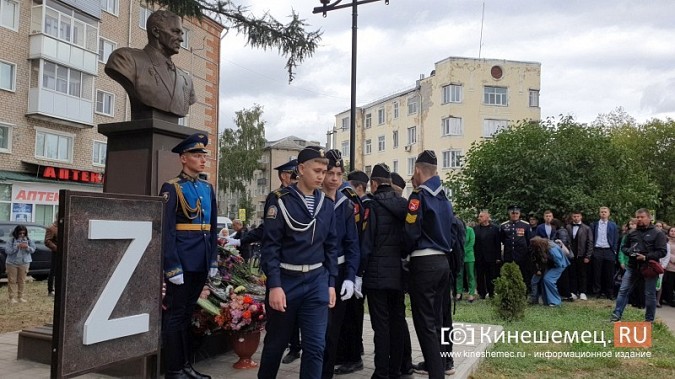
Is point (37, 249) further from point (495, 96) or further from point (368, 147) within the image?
point (368, 147)

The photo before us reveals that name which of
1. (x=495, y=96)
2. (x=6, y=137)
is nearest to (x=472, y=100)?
(x=495, y=96)

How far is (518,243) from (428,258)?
7.31 metres

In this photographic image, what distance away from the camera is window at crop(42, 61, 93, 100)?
80.9 ft

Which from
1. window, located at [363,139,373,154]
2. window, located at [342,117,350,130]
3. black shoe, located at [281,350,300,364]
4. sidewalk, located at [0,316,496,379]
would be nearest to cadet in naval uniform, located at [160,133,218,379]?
sidewalk, located at [0,316,496,379]

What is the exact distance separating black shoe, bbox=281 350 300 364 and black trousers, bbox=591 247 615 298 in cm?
893

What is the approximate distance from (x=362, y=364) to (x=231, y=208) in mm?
56984

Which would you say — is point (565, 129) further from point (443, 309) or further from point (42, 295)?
point (42, 295)

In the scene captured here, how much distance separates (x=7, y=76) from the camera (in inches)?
932

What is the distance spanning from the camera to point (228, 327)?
4.97m

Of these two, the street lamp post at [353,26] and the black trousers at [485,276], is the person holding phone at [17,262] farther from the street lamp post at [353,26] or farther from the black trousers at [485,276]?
the black trousers at [485,276]

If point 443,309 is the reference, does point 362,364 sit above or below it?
below

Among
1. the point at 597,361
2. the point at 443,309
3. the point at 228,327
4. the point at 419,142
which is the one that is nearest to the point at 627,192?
the point at 597,361

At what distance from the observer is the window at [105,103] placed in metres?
27.8

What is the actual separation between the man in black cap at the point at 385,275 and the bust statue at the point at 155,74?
2.17 meters
